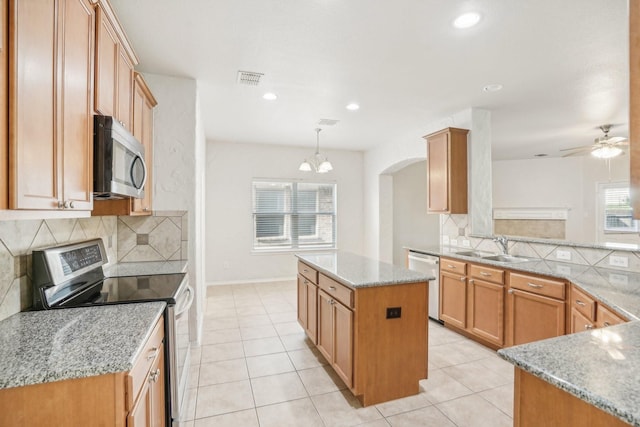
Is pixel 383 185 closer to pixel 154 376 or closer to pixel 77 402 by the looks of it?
pixel 154 376

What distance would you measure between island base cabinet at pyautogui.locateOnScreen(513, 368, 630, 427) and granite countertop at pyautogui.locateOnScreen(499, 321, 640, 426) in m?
0.05

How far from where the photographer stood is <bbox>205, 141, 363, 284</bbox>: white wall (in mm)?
5734

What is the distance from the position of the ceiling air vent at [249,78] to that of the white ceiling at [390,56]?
0.07 m

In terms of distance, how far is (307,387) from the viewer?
2426 millimetres

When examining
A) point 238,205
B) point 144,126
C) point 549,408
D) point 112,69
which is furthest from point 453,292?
point 238,205

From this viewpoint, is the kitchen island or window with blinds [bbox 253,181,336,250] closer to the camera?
the kitchen island

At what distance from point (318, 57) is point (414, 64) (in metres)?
0.88

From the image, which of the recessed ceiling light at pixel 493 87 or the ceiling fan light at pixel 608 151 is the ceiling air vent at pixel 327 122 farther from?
the ceiling fan light at pixel 608 151

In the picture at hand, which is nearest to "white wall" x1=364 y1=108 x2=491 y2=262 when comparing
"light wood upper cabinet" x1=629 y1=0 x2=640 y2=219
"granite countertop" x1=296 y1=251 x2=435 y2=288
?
"granite countertop" x1=296 y1=251 x2=435 y2=288

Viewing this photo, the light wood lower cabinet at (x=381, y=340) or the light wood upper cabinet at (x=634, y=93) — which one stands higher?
the light wood upper cabinet at (x=634, y=93)

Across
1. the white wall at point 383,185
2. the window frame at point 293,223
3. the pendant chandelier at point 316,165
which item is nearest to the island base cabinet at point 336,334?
the pendant chandelier at point 316,165

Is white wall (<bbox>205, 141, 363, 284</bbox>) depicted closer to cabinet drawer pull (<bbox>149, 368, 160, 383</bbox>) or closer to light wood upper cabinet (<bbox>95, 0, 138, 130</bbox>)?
light wood upper cabinet (<bbox>95, 0, 138, 130</bbox>)

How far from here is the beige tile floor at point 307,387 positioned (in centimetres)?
206

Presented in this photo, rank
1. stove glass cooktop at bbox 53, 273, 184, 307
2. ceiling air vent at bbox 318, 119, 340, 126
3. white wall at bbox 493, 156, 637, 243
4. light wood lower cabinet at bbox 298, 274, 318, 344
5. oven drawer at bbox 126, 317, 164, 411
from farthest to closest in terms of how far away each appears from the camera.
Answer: white wall at bbox 493, 156, 637, 243 → ceiling air vent at bbox 318, 119, 340, 126 → light wood lower cabinet at bbox 298, 274, 318, 344 → stove glass cooktop at bbox 53, 273, 184, 307 → oven drawer at bbox 126, 317, 164, 411
